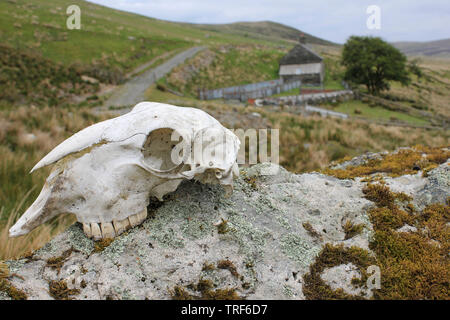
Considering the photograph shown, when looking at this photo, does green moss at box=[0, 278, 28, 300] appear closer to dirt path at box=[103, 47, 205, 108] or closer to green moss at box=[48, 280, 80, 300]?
green moss at box=[48, 280, 80, 300]

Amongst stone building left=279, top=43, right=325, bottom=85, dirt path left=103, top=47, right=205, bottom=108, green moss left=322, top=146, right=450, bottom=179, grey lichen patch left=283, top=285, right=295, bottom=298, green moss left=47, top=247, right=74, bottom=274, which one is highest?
stone building left=279, top=43, right=325, bottom=85

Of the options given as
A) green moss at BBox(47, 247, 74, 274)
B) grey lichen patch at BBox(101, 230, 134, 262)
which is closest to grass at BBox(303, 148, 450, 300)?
grey lichen patch at BBox(101, 230, 134, 262)

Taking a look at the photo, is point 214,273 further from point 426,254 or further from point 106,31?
point 106,31

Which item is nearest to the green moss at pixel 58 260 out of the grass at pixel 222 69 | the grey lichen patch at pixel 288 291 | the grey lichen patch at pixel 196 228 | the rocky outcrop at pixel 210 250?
the rocky outcrop at pixel 210 250

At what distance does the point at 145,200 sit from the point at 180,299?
3.10ft

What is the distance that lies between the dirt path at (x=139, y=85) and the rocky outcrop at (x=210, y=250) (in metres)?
16.3

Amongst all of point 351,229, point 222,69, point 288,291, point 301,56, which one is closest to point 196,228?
point 288,291

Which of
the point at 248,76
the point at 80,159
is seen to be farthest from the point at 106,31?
the point at 80,159

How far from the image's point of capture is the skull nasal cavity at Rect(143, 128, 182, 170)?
269 centimetres

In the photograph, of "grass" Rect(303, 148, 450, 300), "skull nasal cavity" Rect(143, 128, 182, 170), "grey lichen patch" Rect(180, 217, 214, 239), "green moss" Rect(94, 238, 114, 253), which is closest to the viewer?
"grass" Rect(303, 148, 450, 300)

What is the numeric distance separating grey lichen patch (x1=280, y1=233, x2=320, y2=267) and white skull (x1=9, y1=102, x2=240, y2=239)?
0.75 meters

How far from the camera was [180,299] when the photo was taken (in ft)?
7.02

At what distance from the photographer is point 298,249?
265cm

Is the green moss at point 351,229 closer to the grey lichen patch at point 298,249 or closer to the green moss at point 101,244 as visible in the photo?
the grey lichen patch at point 298,249
